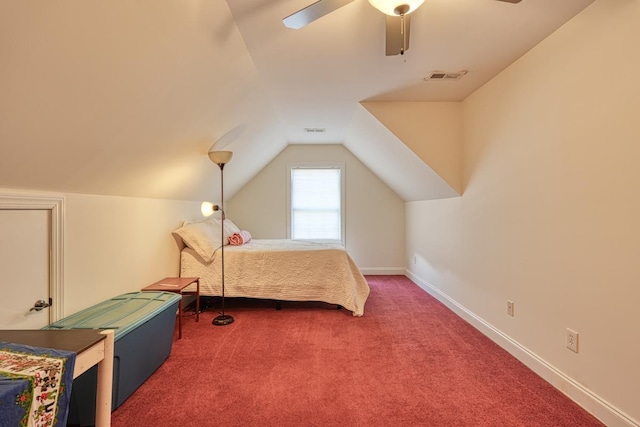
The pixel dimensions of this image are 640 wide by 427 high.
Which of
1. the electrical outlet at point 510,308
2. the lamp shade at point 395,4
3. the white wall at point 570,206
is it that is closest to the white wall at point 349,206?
the white wall at point 570,206

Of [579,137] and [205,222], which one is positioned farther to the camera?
[205,222]

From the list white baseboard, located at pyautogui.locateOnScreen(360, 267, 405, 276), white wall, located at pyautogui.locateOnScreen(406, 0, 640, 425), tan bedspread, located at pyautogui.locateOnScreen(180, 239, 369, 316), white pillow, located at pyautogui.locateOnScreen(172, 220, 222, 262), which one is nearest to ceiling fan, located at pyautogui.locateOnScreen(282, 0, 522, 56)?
white wall, located at pyautogui.locateOnScreen(406, 0, 640, 425)

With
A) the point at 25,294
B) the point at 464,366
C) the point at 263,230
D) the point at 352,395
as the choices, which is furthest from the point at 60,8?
the point at 263,230

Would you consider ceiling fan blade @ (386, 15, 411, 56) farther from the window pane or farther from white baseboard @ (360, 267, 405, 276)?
white baseboard @ (360, 267, 405, 276)

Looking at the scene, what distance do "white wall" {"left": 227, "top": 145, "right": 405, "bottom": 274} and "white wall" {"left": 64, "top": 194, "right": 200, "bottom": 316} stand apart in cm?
199

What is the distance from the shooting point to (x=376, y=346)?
96.8 inches

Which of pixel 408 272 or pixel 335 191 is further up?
pixel 335 191

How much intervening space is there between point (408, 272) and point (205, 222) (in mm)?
3218

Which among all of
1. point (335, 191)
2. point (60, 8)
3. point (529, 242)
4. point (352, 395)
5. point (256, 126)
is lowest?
point (352, 395)

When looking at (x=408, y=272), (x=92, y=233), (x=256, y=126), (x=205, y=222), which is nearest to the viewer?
(x=92, y=233)

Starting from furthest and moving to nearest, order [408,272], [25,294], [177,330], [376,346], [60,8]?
1. [408,272]
2. [177,330]
3. [376,346]
4. [25,294]
5. [60,8]

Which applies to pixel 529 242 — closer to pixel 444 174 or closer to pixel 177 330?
pixel 444 174

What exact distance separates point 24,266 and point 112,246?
66 centimetres

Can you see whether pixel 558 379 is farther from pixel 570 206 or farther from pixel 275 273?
pixel 275 273
